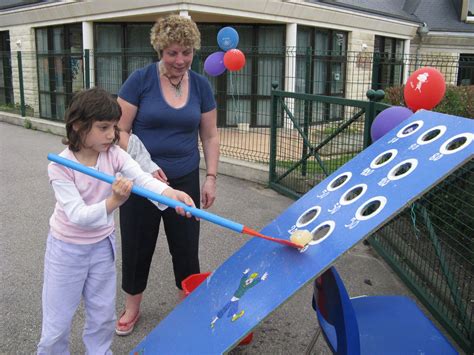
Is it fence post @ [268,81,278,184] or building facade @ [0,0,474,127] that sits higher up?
building facade @ [0,0,474,127]

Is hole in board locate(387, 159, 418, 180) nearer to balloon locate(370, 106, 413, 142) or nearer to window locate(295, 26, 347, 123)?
balloon locate(370, 106, 413, 142)

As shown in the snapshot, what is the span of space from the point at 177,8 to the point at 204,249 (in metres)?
7.23

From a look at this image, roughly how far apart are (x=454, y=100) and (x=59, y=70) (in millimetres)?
9572

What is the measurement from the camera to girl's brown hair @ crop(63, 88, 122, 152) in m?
1.96

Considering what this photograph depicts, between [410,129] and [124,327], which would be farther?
[124,327]

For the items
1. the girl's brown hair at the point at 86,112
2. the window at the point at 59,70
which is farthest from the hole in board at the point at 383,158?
the window at the point at 59,70

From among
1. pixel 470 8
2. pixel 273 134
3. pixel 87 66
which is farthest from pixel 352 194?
pixel 470 8

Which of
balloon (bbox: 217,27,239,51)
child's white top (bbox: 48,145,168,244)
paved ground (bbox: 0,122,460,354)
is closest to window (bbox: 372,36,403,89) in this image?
paved ground (bbox: 0,122,460,354)

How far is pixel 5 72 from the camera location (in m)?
14.8

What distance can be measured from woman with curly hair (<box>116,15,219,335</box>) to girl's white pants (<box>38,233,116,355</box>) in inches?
21.5

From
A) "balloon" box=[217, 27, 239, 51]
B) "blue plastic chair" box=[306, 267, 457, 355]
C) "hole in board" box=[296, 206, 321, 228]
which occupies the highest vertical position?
"balloon" box=[217, 27, 239, 51]

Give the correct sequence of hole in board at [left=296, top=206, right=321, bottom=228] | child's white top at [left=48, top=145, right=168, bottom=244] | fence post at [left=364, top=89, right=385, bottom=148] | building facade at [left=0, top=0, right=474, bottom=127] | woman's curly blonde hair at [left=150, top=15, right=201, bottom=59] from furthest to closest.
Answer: building facade at [left=0, top=0, right=474, bottom=127], fence post at [left=364, top=89, right=385, bottom=148], woman's curly blonde hair at [left=150, top=15, right=201, bottom=59], child's white top at [left=48, top=145, right=168, bottom=244], hole in board at [left=296, top=206, right=321, bottom=228]

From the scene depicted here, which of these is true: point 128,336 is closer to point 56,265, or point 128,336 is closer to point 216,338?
point 56,265

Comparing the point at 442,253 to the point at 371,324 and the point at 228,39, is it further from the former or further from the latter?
the point at 228,39
